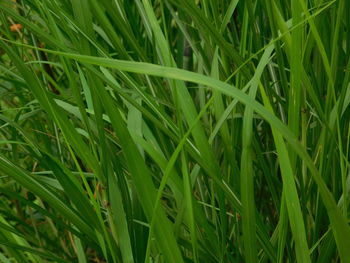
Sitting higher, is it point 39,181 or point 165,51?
point 165,51

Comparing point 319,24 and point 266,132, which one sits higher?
point 319,24

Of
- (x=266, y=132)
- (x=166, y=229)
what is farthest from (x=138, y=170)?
(x=266, y=132)

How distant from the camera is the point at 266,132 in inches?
42.1

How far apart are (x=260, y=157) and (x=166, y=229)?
0.21m

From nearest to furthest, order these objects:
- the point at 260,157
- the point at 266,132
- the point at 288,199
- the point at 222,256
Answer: the point at 288,199, the point at 222,256, the point at 260,157, the point at 266,132

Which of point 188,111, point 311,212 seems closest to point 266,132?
point 311,212

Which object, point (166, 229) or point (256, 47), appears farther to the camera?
point (256, 47)

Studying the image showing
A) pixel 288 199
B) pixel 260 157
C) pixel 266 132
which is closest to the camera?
pixel 288 199

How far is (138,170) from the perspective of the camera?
26.9 inches

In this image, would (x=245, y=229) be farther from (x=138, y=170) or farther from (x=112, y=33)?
(x=112, y=33)

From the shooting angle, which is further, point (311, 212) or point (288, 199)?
point (311, 212)

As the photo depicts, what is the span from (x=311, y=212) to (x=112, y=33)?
1.08ft

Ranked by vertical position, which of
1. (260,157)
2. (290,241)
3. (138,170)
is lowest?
(290,241)

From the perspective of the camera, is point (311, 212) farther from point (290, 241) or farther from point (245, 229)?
point (245, 229)
